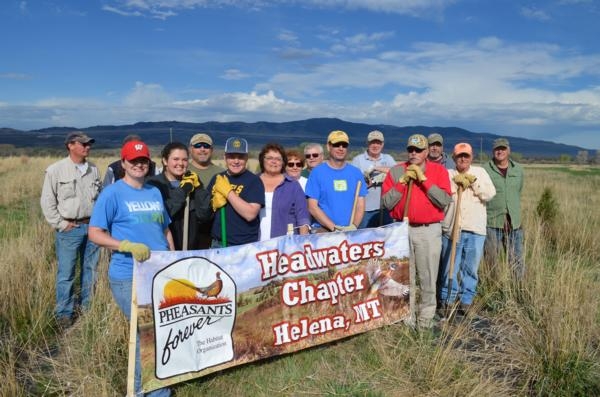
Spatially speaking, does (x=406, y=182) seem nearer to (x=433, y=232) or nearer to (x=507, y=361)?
(x=433, y=232)

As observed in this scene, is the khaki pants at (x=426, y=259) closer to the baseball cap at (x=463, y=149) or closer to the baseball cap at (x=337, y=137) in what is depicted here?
the baseball cap at (x=463, y=149)

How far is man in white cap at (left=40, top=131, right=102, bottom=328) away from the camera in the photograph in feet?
18.0

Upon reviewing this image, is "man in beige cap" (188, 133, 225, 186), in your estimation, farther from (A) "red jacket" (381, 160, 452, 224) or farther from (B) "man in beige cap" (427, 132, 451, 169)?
(B) "man in beige cap" (427, 132, 451, 169)

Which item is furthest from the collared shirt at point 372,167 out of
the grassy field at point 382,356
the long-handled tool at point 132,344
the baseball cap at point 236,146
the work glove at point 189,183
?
the long-handled tool at point 132,344

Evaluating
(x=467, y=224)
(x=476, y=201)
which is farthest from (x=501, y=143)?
(x=467, y=224)

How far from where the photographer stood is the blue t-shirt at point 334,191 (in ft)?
17.6

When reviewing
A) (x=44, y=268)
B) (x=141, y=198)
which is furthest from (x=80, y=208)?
(x=141, y=198)

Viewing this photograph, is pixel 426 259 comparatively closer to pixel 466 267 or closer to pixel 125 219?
pixel 466 267

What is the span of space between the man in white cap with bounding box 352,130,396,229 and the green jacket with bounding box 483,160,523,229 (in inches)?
59.5

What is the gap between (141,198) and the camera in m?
3.72

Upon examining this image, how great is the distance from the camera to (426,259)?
208 inches

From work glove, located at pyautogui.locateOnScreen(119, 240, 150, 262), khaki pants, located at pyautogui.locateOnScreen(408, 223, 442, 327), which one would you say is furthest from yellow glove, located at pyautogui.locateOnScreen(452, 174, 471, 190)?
work glove, located at pyautogui.locateOnScreen(119, 240, 150, 262)

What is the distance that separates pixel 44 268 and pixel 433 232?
524 cm

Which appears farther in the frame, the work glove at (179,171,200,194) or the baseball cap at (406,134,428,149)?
the baseball cap at (406,134,428,149)
